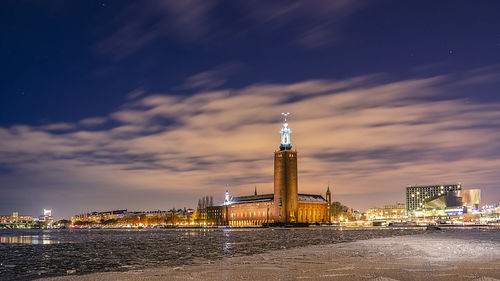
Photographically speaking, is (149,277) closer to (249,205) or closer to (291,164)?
(291,164)

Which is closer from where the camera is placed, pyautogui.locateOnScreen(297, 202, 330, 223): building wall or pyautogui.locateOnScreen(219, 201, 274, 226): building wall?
pyautogui.locateOnScreen(297, 202, 330, 223): building wall

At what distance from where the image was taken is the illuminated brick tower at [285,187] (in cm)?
15850

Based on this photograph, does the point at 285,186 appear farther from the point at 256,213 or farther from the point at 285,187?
the point at 256,213

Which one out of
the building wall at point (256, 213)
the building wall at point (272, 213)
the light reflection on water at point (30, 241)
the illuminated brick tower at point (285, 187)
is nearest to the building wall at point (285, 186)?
the illuminated brick tower at point (285, 187)

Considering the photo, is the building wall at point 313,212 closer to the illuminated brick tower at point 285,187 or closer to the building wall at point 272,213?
the building wall at point 272,213

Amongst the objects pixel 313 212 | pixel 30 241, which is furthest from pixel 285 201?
pixel 30 241

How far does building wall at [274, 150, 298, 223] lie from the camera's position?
158 metres

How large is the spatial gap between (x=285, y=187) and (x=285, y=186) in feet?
1.15

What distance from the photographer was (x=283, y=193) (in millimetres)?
160625

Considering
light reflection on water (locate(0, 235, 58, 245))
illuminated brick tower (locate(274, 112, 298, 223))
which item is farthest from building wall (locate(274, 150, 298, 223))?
light reflection on water (locate(0, 235, 58, 245))

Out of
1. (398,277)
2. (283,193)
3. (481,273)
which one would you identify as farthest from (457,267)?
(283,193)

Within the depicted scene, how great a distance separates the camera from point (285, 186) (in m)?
161

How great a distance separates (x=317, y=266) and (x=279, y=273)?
94.8 inches

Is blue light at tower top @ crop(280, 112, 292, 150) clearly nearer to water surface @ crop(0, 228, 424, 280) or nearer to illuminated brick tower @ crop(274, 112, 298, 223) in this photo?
illuminated brick tower @ crop(274, 112, 298, 223)
